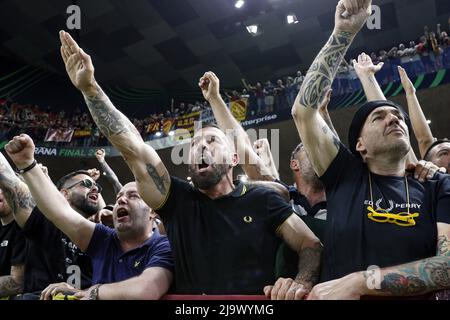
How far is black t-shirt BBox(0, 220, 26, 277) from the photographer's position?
9.49 feet

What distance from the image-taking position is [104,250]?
248 centimetres

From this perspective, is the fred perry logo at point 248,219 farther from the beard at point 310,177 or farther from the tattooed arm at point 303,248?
the beard at point 310,177

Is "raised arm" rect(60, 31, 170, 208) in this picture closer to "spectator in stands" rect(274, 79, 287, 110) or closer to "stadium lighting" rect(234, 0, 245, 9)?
"spectator in stands" rect(274, 79, 287, 110)

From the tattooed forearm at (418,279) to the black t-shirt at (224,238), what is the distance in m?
0.55

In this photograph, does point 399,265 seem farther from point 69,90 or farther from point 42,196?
point 69,90

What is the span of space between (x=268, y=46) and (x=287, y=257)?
11483mm

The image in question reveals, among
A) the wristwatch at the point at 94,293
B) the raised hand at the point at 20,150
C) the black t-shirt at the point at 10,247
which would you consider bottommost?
the wristwatch at the point at 94,293

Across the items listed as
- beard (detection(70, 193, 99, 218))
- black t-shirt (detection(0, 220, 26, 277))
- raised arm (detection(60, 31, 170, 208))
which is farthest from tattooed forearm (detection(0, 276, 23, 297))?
raised arm (detection(60, 31, 170, 208))

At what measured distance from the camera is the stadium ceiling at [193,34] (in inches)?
460

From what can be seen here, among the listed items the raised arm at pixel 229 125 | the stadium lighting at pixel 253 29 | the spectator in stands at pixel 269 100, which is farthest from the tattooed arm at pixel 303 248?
the stadium lighting at pixel 253 29

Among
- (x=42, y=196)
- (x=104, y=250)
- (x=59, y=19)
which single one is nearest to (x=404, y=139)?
(x=104, y=250)

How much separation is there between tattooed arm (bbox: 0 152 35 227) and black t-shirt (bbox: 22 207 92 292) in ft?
0.17
